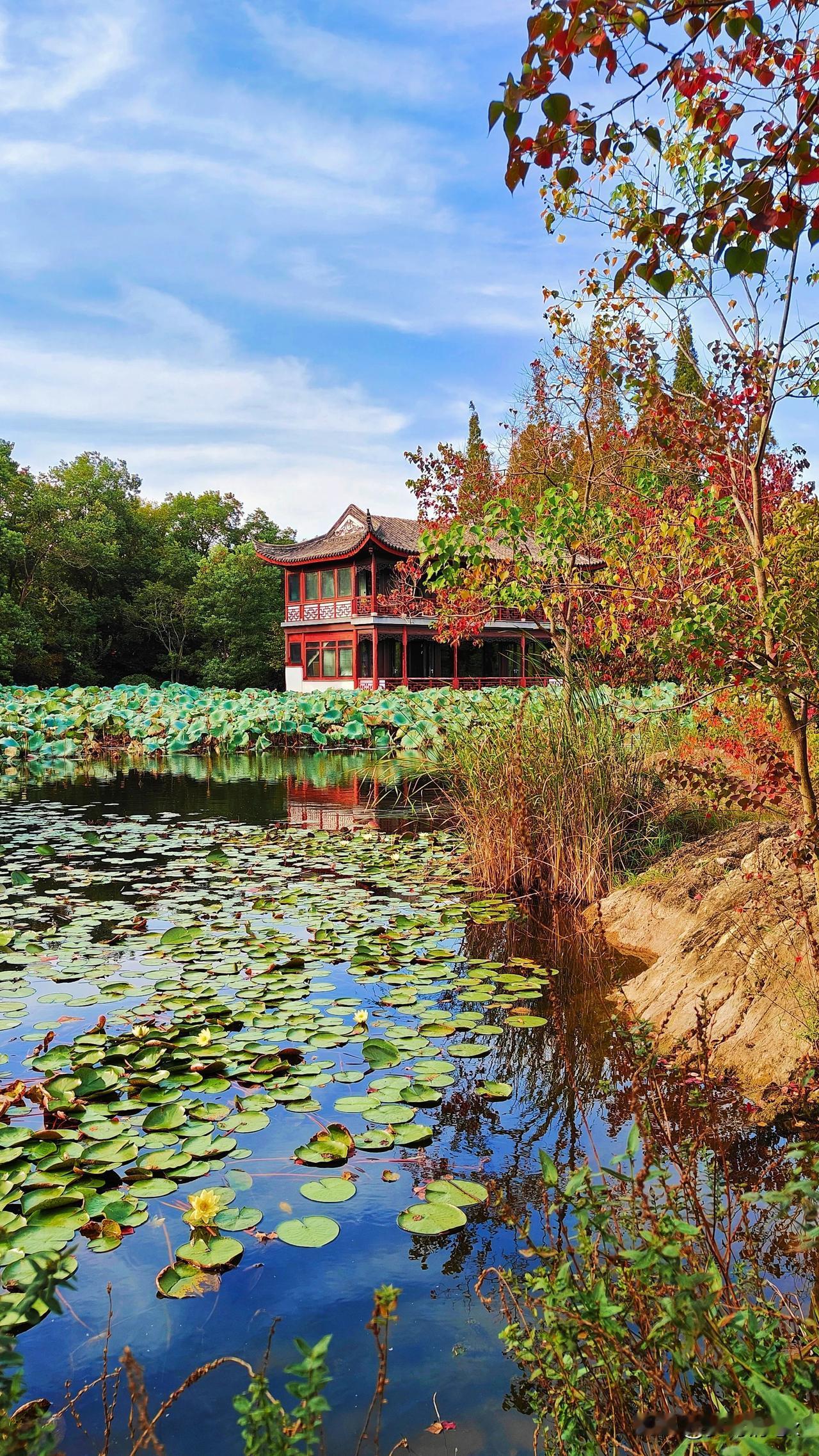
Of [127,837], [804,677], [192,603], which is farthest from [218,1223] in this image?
[192,603]

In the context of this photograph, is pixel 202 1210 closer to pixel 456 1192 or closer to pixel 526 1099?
pixel 456 1192

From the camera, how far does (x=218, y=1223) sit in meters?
2.10

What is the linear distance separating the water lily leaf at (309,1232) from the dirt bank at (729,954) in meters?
0.89

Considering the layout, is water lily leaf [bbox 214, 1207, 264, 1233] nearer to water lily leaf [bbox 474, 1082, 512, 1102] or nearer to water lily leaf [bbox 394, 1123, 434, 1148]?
water lily leaf [bbox 394, 1123, 434, 1148]

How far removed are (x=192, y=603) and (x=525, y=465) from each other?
21.5 metres

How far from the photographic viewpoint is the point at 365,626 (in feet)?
75.0

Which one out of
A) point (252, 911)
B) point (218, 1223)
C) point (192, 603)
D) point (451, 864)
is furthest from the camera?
point (192, 603)

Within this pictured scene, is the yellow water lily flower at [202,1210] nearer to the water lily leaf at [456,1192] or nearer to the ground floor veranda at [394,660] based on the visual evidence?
the water lily leaf at [456,1192]

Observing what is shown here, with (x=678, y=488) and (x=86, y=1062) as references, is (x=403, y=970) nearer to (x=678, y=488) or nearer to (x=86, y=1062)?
(x=86, y=1062)

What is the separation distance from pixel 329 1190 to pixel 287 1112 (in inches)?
16.5

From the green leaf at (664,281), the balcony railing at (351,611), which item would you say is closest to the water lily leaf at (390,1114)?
the green leaf at (664,281)

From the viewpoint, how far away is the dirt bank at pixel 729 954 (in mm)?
2801

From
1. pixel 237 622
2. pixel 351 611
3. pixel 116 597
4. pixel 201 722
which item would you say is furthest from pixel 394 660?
pixel 201 722

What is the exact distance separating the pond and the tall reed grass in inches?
12.8
